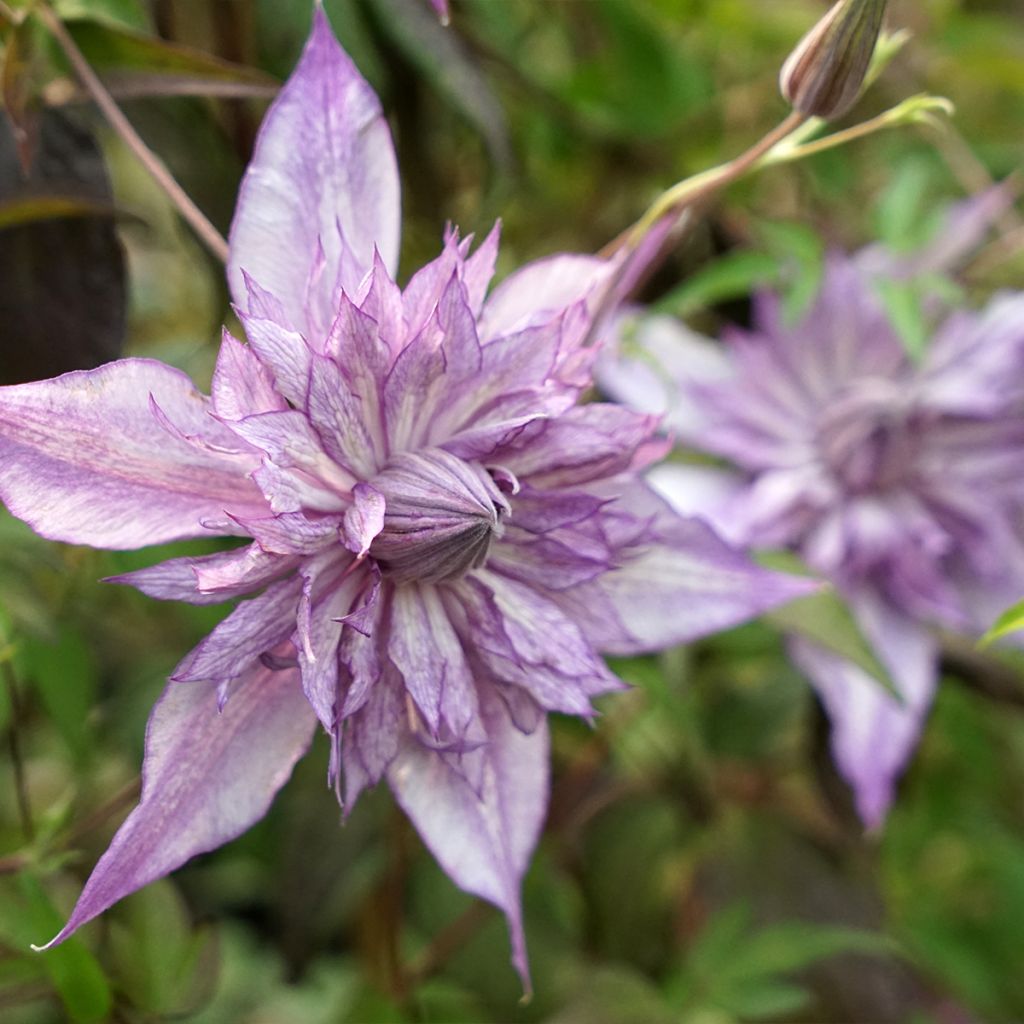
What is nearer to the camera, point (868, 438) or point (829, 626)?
point (829, 626)

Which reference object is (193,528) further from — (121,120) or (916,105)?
(916,105)

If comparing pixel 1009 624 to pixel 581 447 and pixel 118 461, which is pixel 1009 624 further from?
pixel 118 461

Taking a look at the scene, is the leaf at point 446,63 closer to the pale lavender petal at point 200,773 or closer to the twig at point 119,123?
the twig at point 119,123

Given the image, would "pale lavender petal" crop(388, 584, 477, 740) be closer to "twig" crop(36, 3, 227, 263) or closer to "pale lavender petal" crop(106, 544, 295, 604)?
"pale lavender petal" crop(106, 544, 295, 604)

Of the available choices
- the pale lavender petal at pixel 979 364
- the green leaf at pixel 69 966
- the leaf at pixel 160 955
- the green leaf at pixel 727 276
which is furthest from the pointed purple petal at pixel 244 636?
the pale lavender petal at pixel 979 364

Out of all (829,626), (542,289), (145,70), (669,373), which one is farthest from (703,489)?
(145,70)

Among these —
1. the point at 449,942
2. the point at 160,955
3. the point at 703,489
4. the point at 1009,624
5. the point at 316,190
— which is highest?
the point at 316,190

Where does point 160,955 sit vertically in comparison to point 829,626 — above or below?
below

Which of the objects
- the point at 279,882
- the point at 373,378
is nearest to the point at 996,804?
the point at 279,882

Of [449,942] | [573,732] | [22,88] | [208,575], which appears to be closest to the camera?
[208,575]
